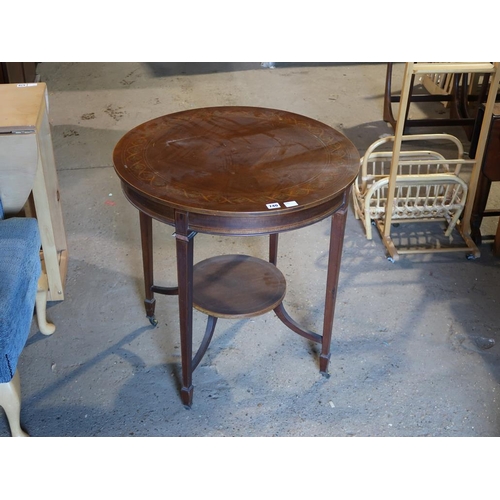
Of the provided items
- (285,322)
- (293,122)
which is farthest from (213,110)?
(285,322)

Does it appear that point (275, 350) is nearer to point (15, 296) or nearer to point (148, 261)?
point (148, 261)

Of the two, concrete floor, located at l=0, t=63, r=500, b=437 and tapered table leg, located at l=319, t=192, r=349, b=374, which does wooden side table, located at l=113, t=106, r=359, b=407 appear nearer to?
tapered table leg, located at l=319, t=192, r=349, b=374

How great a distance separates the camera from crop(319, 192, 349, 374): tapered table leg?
2.04 meters

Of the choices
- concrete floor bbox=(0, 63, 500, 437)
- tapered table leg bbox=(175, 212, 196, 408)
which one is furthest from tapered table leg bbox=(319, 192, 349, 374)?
tapered table leg bbox=(175, 212, 196, 408)

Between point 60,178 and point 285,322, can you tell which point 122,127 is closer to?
point 60,178

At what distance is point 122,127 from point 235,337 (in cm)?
247

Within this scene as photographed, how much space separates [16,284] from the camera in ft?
6.63

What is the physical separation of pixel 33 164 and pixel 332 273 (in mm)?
1132

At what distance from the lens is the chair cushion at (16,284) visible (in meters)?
1.90

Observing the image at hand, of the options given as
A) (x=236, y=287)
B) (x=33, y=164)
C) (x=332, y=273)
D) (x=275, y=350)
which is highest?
(x=33, y=164)

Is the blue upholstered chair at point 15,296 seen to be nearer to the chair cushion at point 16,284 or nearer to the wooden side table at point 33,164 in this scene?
the chair cushion at point 16,284

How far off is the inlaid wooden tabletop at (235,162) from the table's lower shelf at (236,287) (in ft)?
1.89

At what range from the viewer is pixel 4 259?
210cm

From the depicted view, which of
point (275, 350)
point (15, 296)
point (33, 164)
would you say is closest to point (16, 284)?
point (15, 296)
